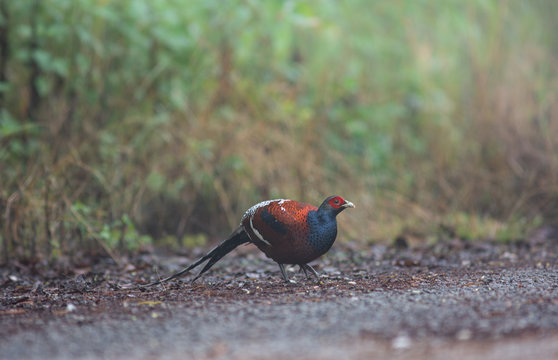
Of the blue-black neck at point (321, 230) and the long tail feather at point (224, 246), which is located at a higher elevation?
the blue-black neck at point (321, 230)

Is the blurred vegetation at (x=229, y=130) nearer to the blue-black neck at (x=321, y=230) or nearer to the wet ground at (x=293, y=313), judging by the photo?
the wet ground at (x=293, y=313)

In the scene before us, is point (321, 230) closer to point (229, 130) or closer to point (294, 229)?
point (294, 229)

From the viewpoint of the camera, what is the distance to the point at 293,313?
3523 millimetres

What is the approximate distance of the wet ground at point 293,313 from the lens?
2.92 m

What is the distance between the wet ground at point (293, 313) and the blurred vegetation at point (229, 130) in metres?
1.45

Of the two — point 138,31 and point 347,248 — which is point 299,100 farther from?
point 347,248

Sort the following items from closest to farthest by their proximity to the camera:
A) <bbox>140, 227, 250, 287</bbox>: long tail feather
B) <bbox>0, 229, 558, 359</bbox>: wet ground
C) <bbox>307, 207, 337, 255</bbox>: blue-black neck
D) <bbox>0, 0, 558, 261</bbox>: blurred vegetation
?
<bbox>0, 229, 558, 359</bbox>: wet ground
<bbox>307, 207, 337, 255</bbox>: blue-black neck
<bbox>140, 227, 250, 287</bbox>: long tail feather
<bbox>0, 0, 558, 261</bbox>: blurred vegetation

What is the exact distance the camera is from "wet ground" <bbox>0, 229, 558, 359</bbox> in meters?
2.92

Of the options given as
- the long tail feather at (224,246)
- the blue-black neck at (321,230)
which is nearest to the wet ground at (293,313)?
the long tail feather at (224,246)

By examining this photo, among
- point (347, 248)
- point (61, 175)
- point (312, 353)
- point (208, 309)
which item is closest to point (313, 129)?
point (347, 248)

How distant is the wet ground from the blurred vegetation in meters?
1.45

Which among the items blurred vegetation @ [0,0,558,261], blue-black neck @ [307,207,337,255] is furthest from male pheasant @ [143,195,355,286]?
blurred vegetation @ [0,0,558,261]

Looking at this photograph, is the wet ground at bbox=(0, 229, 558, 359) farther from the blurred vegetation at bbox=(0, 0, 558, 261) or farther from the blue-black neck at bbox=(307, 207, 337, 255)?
the blurred vegetation at bbox=(0, 0, 558, 261)

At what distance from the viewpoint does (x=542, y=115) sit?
801 cm
